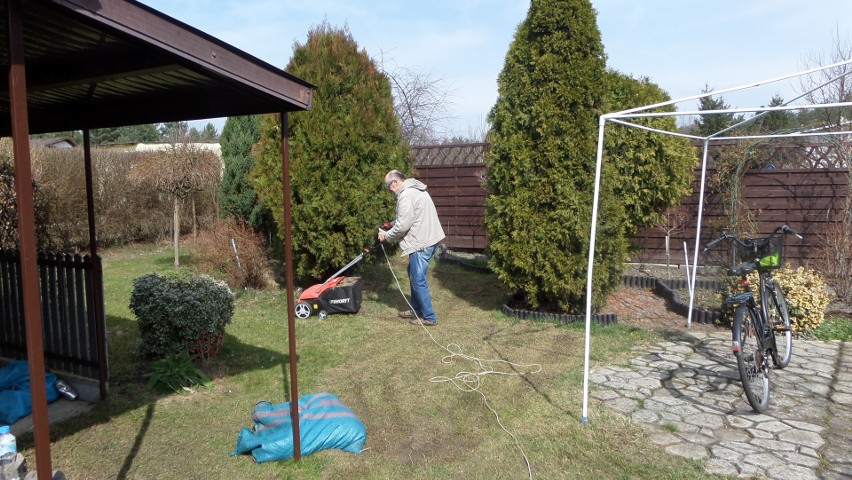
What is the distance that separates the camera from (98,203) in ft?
43.4

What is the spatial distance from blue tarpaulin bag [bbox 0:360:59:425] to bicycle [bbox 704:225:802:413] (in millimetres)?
5075

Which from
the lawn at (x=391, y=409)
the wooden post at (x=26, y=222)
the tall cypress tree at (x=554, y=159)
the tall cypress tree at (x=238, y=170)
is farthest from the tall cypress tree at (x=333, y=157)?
the wooden post at (x=26, y=222)

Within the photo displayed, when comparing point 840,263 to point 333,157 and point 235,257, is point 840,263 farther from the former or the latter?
point 235,257

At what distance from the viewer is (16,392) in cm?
435

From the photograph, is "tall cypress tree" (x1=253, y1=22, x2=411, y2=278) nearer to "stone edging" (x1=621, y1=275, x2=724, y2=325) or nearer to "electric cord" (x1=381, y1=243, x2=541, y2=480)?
"electric cord" (x1=381, y1=243, x2=541, y2=480)

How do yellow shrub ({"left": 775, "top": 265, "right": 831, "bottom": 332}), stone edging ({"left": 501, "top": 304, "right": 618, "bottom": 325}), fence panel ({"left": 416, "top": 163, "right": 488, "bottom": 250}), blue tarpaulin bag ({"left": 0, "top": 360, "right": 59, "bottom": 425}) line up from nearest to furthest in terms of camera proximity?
1. blue tarpaulin bag ({"left": 0, "top": 360, "right": 59, "bottom": 425})
2. yellow shrub ({"left": 775, "top": 265, "right": 831, "bottom": 332})
3. stone edging ({"left": 501, "top": 304, "right": 618, "bottom": 325})
4. fence panel ({"left": 416, "top": 163, "right": 488, "bottom": 250})

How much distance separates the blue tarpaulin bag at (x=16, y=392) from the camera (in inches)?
166

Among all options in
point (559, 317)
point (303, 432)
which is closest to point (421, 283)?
point (559, 317)

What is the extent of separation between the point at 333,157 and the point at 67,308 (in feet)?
12.9

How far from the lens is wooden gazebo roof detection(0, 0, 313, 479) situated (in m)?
2.12

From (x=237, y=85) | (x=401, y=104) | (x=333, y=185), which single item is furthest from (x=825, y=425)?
(x=401, y=104)

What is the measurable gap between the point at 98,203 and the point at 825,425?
13933mm

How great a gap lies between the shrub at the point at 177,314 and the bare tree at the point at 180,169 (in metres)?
6.05

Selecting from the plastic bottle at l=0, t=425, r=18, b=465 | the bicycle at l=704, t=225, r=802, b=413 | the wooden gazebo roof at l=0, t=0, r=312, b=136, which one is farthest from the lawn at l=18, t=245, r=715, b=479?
the wooden gazebo roof at l=0, t=0, r=312, b=136
